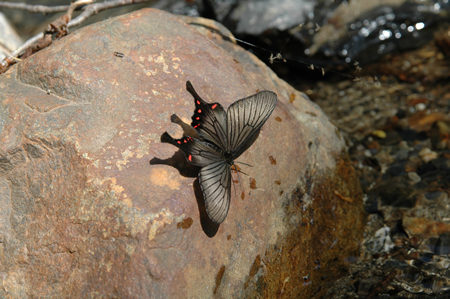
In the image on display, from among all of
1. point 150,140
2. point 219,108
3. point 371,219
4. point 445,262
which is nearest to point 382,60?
point 371,219

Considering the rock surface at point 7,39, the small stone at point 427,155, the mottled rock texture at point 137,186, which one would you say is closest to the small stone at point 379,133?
the small stone at point 427,155

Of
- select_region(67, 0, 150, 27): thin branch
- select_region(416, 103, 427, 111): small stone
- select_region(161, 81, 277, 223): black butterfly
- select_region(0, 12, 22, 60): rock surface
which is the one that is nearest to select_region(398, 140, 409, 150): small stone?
select_region(416, 103, 427, 111): small stone

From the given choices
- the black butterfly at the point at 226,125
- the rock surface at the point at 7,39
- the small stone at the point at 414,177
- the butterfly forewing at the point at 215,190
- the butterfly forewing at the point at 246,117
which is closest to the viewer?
the butterfly forewing at the point at 215,190

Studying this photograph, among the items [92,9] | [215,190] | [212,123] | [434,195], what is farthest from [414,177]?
[92,9]

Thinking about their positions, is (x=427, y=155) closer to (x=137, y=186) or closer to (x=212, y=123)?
(x=212, y=123)

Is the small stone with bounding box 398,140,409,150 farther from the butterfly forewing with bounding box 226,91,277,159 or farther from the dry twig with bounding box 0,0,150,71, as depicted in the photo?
the dry twig with bounding box 0,0,150,71

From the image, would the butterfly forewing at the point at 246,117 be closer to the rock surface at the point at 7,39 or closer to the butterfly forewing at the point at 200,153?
the butterfly forewing at the point at 200,153
